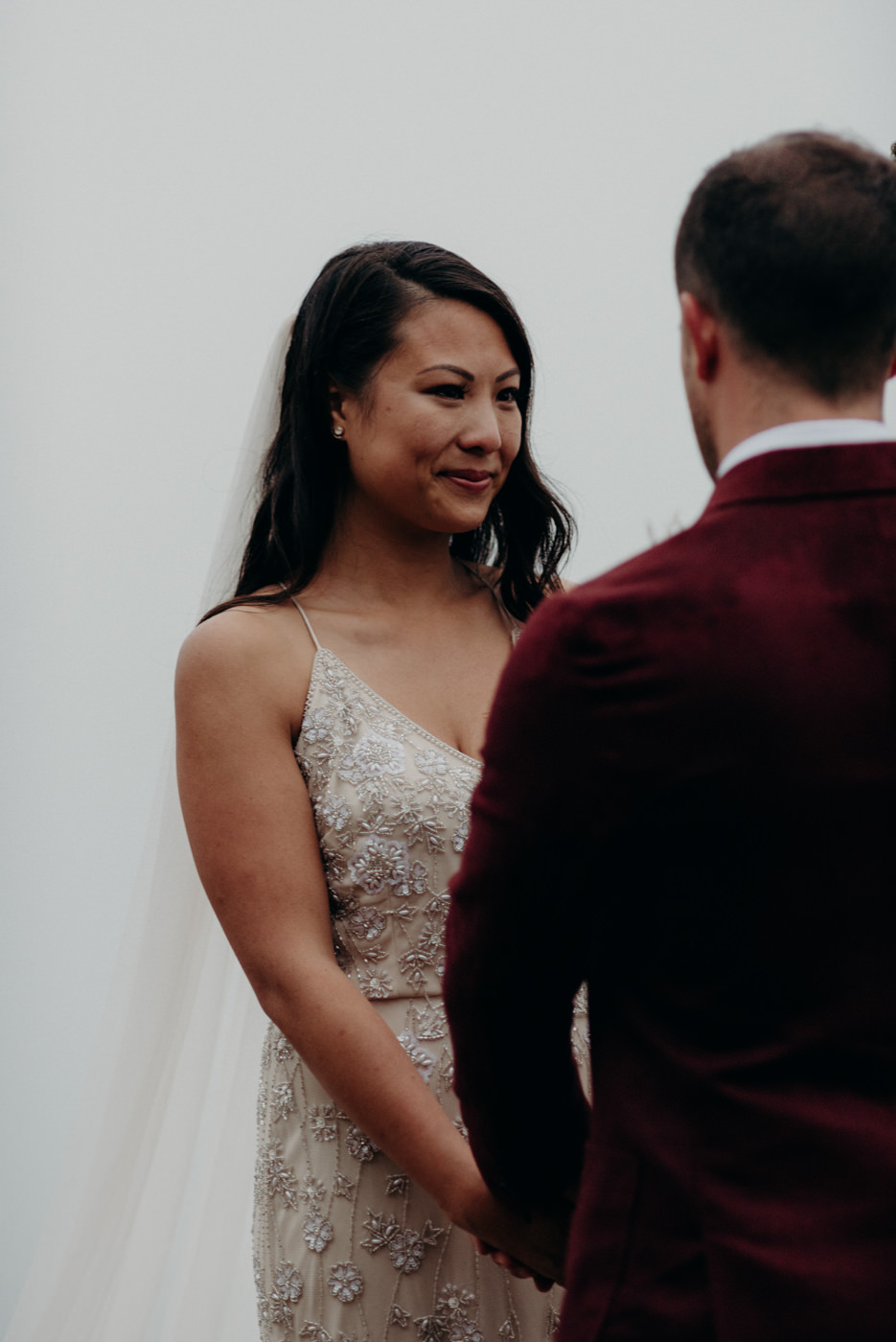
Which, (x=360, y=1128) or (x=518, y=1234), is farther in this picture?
(x=360, y=1128)

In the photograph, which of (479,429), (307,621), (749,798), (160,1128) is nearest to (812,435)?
(749,798)

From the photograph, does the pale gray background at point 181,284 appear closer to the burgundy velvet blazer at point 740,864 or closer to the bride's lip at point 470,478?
the bride's lip at point 470,478

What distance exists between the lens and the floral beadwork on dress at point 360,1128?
4.32 feet

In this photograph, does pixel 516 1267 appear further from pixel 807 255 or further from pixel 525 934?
pixel 807 255

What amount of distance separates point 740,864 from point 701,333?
0.28 meters

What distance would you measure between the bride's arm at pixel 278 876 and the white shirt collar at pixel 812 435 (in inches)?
28.3

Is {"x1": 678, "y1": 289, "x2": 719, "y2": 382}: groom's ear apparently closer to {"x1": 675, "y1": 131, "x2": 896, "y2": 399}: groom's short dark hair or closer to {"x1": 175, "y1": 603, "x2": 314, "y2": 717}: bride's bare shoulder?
{"x1": 675, "y1": 131, "x2": 896, "y2": 399}: groom's short dark hair

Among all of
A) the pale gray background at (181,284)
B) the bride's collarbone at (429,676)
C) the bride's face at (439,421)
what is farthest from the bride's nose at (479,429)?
the pale gray background at (181,284)

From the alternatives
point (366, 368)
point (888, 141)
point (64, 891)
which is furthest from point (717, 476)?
point (888, 141)

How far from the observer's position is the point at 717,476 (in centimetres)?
70

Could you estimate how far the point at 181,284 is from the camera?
239cm

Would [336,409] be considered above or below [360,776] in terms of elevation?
above

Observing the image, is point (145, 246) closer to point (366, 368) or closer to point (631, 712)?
point (366, 368)

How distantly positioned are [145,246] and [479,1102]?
1.98 m
